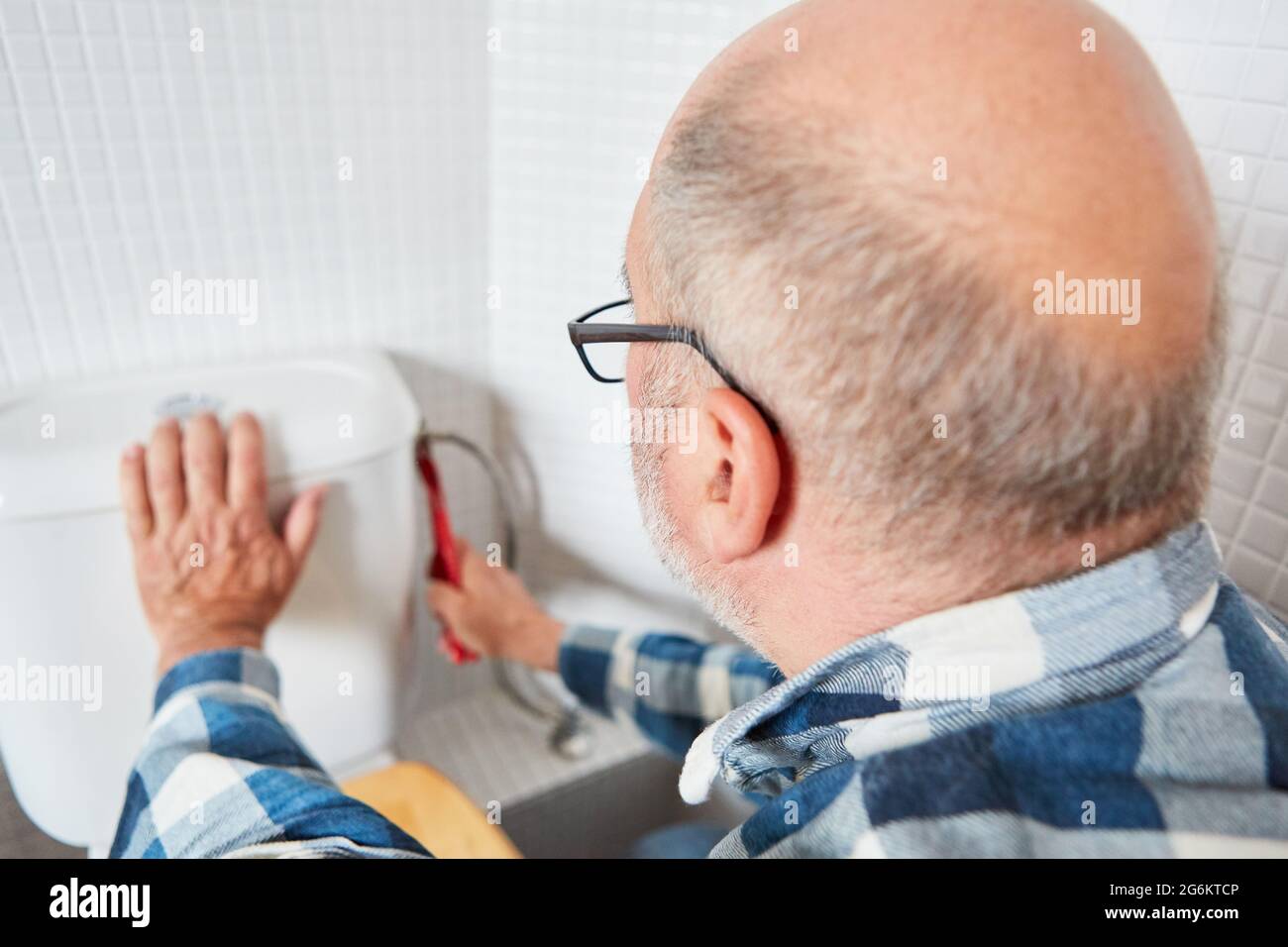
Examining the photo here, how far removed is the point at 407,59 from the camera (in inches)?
27.6

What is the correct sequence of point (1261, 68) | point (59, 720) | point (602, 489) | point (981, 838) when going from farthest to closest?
point (602, 489) < point (59, 720) < point (1261, 68) < point (981, 838)

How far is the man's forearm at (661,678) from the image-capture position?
0.75 metres

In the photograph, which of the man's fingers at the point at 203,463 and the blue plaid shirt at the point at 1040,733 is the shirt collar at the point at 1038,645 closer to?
the blue plaid shirt at the point at 1040,733

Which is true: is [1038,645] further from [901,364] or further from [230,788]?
[230,788]

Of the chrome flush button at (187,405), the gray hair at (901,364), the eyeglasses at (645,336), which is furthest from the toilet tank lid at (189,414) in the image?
the gray hair at (901,364)

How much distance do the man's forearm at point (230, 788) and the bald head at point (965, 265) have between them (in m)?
0.32

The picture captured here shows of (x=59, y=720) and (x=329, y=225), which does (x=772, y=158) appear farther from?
(x=59, y=720)

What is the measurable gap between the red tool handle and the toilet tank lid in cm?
9

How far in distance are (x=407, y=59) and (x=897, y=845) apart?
0.67 meters

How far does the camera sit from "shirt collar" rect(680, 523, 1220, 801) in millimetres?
361

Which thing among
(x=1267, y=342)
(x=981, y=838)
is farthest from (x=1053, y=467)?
(x=1267, y=342)

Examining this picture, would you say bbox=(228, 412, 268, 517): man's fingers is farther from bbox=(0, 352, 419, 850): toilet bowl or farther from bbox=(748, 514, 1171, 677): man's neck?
bbox=(748, 514, 1171, 677): man's neck

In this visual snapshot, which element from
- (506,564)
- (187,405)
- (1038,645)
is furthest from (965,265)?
(506,564)

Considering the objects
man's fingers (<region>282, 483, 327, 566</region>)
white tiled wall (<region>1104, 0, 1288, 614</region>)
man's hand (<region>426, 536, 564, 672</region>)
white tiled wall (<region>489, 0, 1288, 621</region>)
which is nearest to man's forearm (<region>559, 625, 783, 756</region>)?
man's hand (<region>426, 536, 564, 672</region>)
